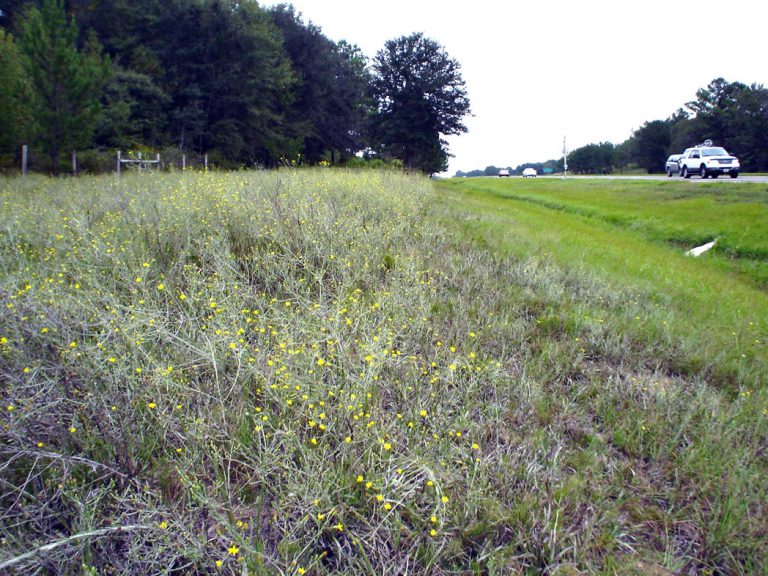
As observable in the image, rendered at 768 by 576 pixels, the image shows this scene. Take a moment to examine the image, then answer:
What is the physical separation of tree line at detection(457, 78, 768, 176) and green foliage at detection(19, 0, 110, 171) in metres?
54.3

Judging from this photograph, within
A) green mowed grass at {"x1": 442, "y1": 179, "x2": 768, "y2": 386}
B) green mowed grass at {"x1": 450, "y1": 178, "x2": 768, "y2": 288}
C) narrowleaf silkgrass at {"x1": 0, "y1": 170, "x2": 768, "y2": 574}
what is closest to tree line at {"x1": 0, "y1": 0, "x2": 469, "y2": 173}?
green mowed grass at {"x1": 442, "y1": 179, "x2": 768, "y2": 386}

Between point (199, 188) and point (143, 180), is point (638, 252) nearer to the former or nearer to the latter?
point (199, 188)

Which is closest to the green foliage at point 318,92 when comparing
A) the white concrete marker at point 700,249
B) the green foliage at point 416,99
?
the green foliage at point 416,99

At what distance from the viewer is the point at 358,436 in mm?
2469

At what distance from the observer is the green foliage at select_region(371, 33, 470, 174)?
36.3 m

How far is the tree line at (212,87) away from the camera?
1550 centimetres

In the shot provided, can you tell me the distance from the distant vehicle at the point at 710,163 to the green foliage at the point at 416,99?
17.6 m

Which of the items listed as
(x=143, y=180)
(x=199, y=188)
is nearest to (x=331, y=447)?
(x=199, y=188)

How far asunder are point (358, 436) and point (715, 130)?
217 feet

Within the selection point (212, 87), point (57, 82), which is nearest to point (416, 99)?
point (212, 87)

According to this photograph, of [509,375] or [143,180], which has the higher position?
[143,180]

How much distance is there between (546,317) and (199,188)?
5579 millimetres

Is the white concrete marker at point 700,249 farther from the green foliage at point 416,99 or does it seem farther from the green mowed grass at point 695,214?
the green foliage at point 416,99

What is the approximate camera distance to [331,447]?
8.39 feet
